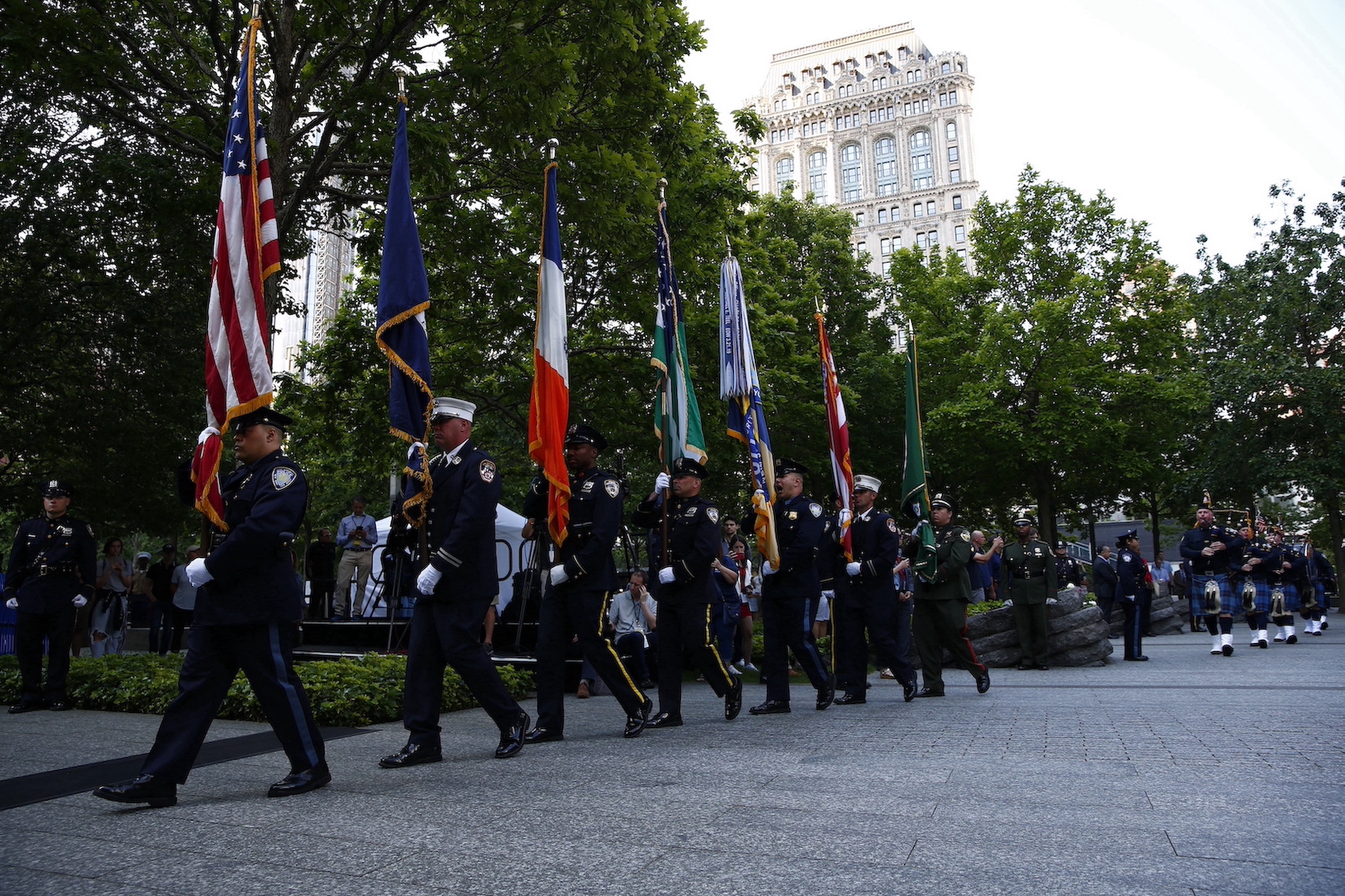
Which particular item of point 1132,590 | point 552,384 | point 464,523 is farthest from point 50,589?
point 1132,590

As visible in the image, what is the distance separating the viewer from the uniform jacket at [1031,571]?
43.2 feet

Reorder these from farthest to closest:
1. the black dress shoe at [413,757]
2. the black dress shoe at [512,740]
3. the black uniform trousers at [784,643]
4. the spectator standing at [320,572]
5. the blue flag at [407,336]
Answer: the spectator standing at [320,572] < the black uniform trousers at [784,643] < the black dress shoe at [512,740] < the blue flag at [407,336] < the black dress shoe at [413,757]

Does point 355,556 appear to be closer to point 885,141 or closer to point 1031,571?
point 1031,571

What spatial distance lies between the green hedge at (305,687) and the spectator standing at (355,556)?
5.32 meters

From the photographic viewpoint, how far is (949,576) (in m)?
10.5

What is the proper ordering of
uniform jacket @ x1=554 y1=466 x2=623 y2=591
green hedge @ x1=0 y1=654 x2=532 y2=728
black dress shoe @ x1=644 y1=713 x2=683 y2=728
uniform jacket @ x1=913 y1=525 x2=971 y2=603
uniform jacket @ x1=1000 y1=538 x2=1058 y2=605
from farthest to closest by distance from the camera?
uniform jacket @ x1=1000 y1=538 x2=1058 y2=605 < uniform jacket @ x1=913 y1=525 x2=971 y2=603 < green hedge @ x1=0 y1=654 x2=532 y2=728 < black dress shoe @ x1=644 y1=713 x2=683 y2=728 < uniform jacket @ x1=554 y1=466 x2=623 y2=591

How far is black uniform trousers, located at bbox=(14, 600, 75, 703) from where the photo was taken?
9086 mm

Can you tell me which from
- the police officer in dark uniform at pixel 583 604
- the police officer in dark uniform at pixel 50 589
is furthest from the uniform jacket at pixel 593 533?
the police officer in dark uniform at pixel 50 589

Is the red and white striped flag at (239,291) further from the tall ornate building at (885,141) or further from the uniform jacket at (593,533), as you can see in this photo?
the tall ornate building at (885,141)

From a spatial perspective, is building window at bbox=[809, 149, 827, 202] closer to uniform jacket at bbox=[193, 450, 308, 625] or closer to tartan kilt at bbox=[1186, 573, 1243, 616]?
tartan kilt at bbox=[1186, 573, 1243, 616]

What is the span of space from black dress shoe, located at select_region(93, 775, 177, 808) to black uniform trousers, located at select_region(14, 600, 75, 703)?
5.20 meters

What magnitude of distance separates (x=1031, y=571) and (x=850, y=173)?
107 metres

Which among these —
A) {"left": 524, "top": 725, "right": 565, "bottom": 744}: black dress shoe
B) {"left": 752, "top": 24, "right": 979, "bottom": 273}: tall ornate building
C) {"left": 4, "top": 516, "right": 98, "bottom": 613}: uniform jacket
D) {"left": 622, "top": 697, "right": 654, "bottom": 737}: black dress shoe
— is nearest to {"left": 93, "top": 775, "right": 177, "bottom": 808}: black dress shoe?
{"left": 524, "top": 725, "right": 565, "bottom": 744}: black dress shoe

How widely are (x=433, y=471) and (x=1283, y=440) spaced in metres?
31.7
